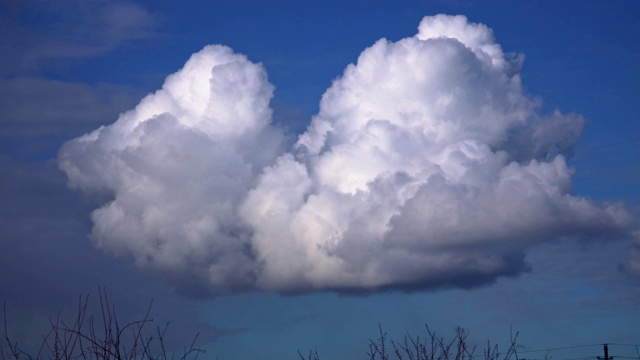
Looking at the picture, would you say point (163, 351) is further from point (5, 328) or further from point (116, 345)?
point (5, 328)

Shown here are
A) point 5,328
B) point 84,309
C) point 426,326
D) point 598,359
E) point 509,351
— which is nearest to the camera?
point 5,328

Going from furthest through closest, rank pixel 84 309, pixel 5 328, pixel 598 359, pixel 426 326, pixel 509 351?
pixel 598 359, pixel 426 326, pixel 509 351, pixel 84 309, pixel 5 328

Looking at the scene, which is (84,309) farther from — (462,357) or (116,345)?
(462,357)

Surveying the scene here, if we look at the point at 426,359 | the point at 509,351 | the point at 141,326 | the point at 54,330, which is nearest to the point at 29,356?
the point at 54,330

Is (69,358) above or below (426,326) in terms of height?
below

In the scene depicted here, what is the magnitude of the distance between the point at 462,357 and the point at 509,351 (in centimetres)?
126

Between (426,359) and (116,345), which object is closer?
(116,345)

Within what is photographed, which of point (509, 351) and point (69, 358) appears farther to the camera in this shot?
point (509, 351)

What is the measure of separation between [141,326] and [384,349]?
32.4ft

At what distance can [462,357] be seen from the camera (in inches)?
877

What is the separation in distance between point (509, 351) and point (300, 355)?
5.63 meters

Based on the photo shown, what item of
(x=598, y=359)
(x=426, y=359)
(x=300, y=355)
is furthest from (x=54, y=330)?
(x=598, y=359)

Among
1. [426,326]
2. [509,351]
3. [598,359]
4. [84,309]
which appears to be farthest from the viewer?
[598,359]

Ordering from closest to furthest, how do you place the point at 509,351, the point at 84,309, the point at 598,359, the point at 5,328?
the point at 5,328, the point at 84,309, the point at 509,351, the point at 598,359
